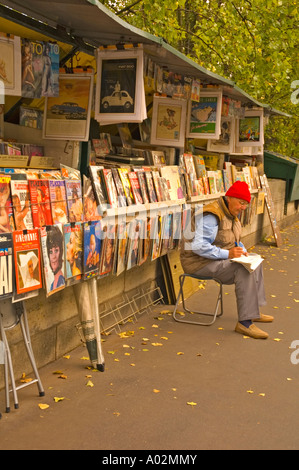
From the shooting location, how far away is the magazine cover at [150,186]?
6566mm

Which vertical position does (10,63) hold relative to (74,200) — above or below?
above

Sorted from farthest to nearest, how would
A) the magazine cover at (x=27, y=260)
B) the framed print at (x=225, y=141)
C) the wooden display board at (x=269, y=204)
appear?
the wooden display board at (x=269, y=204)
the framed print at (x=225, y=141)
the magazine cover at (x=27, y=260)

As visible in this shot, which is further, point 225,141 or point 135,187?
point 225,141

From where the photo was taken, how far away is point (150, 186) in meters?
6.61

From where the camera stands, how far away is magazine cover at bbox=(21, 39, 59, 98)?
15.7ft

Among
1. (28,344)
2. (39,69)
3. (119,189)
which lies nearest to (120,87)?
(39,69)

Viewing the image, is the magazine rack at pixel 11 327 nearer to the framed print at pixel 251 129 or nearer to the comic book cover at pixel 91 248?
the comic book cover at pixel 91 248

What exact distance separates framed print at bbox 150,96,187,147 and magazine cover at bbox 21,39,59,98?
2.55 m

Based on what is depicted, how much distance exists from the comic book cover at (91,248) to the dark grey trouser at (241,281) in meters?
1.79

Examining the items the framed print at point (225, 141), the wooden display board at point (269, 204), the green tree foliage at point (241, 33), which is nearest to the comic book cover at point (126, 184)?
the framed print at point (225, 141)

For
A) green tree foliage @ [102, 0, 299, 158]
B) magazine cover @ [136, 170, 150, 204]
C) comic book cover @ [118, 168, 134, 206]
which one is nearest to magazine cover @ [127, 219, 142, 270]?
comic book cover @ [118, 168, 134, 206]

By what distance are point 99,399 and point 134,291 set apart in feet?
8.08

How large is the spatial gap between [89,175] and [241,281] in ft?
6.95

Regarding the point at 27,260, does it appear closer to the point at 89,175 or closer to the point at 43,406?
the point at 43,406
